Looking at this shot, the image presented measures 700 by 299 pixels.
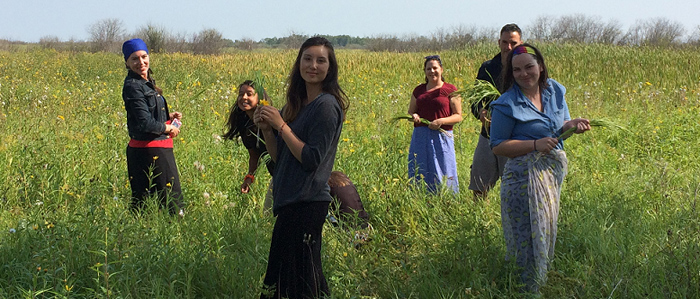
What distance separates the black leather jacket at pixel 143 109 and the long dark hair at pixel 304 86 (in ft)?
6.23

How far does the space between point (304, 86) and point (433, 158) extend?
104 inches

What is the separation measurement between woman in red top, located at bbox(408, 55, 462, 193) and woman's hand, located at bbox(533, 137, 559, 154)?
205 cm

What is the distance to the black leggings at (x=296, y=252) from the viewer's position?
2.92 metres

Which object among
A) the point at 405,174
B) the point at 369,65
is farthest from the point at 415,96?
the point at 369,65

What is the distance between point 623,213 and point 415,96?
206cm

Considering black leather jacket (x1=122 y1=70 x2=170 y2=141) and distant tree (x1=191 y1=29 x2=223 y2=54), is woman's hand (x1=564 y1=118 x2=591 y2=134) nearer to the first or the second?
black leather jacket (x1=122 y1=70 x2=170 y2=141)

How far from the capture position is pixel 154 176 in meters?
4.57

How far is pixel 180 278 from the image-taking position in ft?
11.6

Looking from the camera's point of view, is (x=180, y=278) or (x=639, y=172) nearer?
(x=180, y=278)

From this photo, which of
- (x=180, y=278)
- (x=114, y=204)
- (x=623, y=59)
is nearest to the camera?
(x=180, y=278)

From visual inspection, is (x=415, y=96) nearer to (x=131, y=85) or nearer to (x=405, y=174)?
(x=405, y=174)

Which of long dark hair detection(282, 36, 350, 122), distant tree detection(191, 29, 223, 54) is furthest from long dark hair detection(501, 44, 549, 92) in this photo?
distant tree detection(191, 29, 223, 54)

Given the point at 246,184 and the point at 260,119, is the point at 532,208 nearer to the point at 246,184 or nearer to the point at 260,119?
the point at 260,119

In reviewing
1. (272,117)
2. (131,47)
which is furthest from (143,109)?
(272,117)
